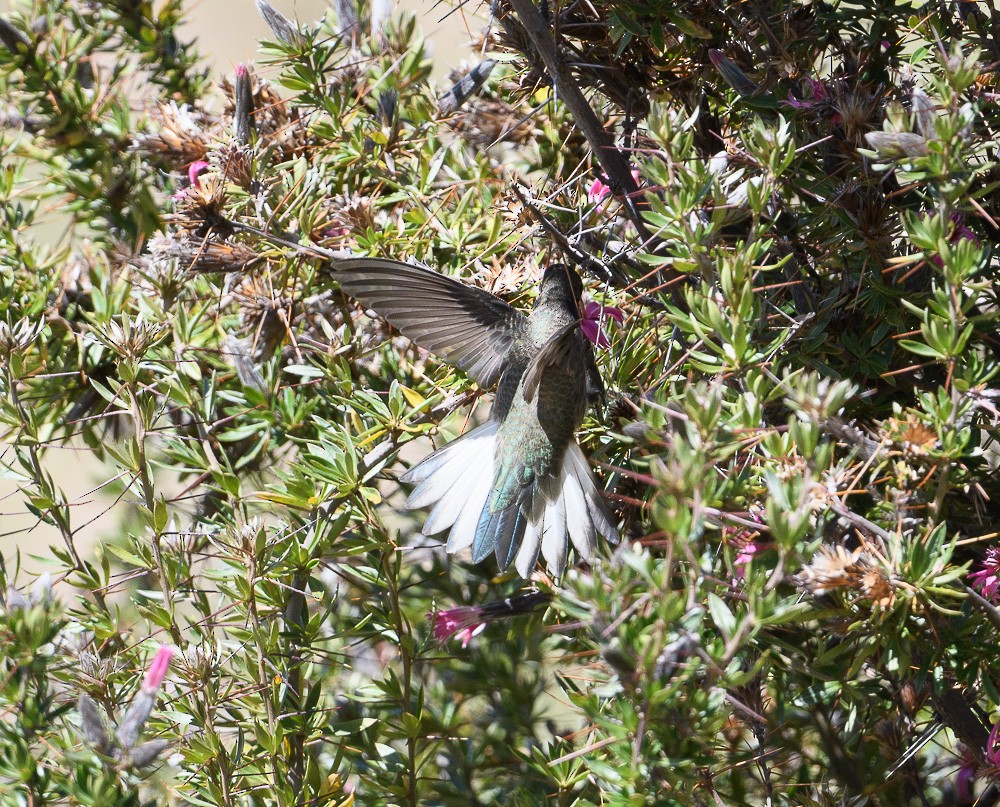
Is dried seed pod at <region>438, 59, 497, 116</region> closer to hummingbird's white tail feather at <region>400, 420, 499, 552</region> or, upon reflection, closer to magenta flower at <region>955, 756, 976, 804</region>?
hummingbird's white tail feather at <region>400, 420, 499, 552</region>

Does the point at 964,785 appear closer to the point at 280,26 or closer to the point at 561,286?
the point at 561,286

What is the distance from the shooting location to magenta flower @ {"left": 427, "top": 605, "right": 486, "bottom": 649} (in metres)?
1.45

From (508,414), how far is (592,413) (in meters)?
0.20

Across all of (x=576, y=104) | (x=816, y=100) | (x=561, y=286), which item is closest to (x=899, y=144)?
(x=816, y=100)

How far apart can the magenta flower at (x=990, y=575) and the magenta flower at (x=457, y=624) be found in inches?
27.0

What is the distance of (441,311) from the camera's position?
5.07ft

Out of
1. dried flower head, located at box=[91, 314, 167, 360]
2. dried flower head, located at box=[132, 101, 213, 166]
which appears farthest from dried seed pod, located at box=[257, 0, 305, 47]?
dried flower head, located at box=[91, 314, 167, 360]

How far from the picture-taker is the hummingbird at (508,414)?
146 cm

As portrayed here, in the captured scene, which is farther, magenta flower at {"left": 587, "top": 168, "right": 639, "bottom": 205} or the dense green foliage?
magenta flower at {"left": 587, "top": 168, "right": 639, "bottom": 205}

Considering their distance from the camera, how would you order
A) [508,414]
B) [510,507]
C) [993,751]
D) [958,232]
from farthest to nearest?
[508,414]
[510,507]
[958,232]
[993,751]

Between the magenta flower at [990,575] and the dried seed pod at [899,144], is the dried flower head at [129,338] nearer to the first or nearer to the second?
the dried seed pod at [899,144]

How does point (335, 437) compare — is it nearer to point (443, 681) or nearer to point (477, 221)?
point (477, 221)

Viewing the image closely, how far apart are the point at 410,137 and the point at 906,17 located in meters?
0.89

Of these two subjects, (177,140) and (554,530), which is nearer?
(554,530)
